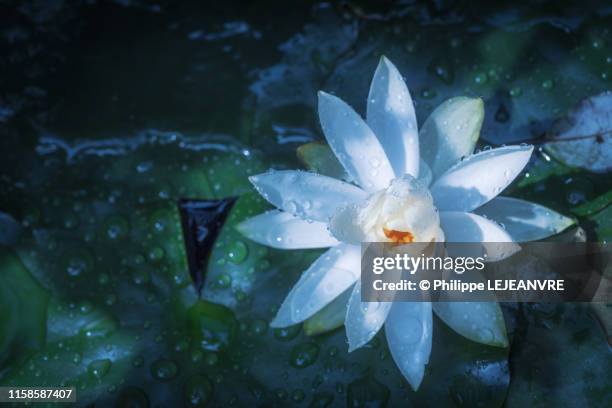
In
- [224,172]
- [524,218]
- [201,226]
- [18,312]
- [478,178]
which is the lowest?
[18,312]

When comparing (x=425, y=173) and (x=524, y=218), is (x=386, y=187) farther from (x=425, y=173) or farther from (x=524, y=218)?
(x=524, y=218)

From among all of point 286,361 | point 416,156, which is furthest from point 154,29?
point 286,361

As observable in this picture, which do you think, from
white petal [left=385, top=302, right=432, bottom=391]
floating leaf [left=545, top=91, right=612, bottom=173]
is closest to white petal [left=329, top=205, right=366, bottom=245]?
white petal [left=385, top=302, right=432, bottom=391]

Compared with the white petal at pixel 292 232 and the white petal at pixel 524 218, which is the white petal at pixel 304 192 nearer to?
the white petal at pixel 292 232

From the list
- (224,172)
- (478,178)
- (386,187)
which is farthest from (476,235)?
(224,172)

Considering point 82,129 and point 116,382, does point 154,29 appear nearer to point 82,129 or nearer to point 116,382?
point 82,129

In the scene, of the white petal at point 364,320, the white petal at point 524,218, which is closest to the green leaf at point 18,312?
the white petal at point 364,320

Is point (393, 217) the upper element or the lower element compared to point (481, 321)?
upper
